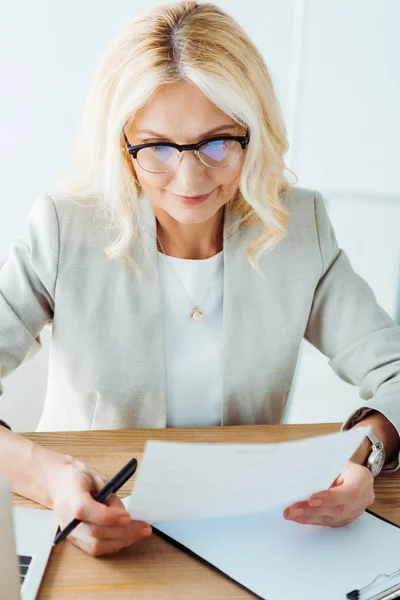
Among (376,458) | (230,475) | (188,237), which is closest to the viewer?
(230,475)

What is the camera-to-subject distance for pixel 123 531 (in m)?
0.95

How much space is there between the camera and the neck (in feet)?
5.20

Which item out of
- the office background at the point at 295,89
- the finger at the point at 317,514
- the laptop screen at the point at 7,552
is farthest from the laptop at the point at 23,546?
the office background at the point at 295,89

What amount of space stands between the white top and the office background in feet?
5.19

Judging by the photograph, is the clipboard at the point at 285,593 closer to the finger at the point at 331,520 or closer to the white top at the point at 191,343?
the finger at the point at 331,520

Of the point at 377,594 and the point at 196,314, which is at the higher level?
the point at 196,314

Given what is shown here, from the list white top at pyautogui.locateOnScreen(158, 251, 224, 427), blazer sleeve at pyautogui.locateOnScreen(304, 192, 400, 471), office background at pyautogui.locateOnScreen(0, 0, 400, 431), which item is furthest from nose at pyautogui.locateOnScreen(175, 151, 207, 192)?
office background at pyautogui.locateOnScreen(0, 0, 400, 431)

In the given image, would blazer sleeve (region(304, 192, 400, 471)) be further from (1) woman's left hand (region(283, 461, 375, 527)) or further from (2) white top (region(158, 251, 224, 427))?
(1) woman's left hand (region(283, 461, 375, 527))

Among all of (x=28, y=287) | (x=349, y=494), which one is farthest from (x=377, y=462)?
(x=28, y=287)

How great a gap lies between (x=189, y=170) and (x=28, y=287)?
15.1 inches

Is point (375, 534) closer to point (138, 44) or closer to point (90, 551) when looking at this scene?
point (90, 551)

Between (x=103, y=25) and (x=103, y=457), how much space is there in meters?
2.42

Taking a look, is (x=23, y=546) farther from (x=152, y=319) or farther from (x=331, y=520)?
(x=152, y=319)

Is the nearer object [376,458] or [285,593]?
[285,593]
